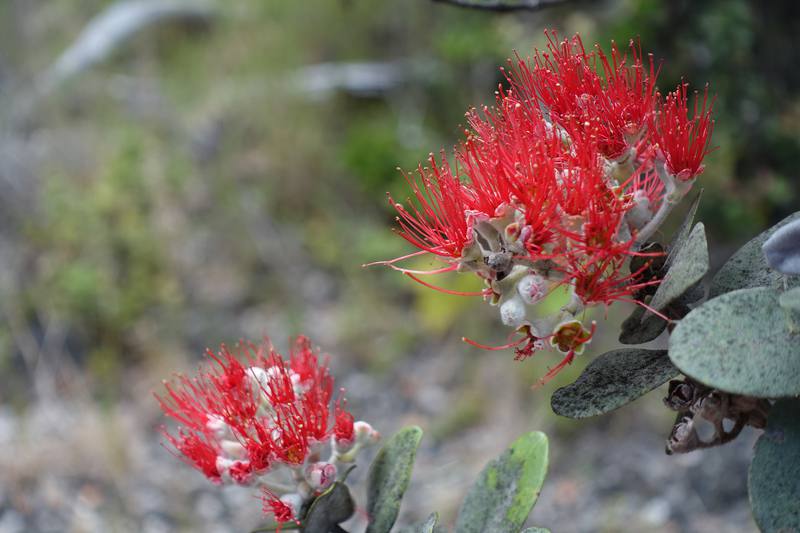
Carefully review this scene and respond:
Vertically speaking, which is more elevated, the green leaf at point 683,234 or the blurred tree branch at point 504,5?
the blurred tree branch at point 504,5

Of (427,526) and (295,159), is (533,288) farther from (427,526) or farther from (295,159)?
(295,159)

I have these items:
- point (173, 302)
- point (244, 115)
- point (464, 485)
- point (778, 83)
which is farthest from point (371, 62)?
point (464, 485)

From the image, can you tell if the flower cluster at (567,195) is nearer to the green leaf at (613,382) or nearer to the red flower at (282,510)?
the green leaf at (613,382)

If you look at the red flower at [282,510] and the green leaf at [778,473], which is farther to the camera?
the red flower at [282,510]

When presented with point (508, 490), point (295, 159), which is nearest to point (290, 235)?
point (295, 159)

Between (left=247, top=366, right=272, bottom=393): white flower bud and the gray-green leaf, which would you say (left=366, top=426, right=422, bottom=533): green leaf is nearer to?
(left=247, top=366, right=272, bottom=393): white flower bud

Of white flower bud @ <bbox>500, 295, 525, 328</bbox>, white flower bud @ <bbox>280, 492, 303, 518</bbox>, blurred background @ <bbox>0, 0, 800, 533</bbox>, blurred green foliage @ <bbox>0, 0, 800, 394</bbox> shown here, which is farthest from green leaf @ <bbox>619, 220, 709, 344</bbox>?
blurred green foliage @ <bbox>0, 0, 800, 394</bbox>

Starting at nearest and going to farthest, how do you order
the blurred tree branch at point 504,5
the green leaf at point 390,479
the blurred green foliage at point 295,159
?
the green leaf at point 390,479 < the blurred tree branch at point 504,5 < the blurred green foliage at point 295,159

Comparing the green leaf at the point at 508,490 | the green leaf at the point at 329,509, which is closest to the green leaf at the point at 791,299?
the green leaf at the point at 508,490
